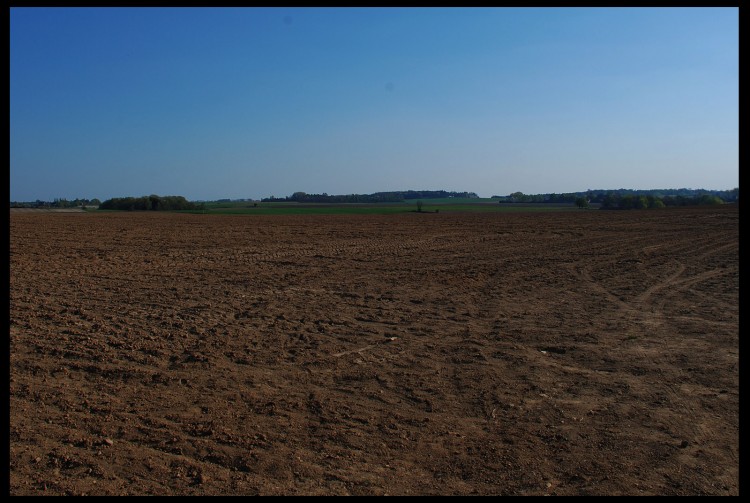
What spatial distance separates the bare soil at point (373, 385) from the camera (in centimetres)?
411

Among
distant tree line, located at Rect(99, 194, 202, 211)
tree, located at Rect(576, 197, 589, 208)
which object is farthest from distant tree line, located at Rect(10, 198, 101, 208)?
tree, located at Rect(576, 197, 589, 208)

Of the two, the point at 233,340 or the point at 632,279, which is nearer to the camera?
the point at 233,340

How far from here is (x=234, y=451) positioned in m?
4.37

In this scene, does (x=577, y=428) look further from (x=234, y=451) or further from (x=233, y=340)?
(x=233, y=340)

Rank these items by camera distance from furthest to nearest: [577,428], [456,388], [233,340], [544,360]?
[233,340], [544,360], [456,388], [577,428]

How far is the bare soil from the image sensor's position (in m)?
4.11

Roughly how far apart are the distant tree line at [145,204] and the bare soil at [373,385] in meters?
49.8

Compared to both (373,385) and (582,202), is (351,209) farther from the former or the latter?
(373,385)

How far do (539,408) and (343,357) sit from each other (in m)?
2.28

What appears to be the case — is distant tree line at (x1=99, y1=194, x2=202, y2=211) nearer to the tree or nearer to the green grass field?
the green grass field

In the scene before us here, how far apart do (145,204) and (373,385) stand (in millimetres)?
58556

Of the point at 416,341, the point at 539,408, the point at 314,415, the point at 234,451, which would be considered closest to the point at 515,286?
the point at 416,341

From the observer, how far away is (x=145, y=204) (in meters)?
59.8

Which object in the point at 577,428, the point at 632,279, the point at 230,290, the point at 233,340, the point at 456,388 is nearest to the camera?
the point at 577,428
